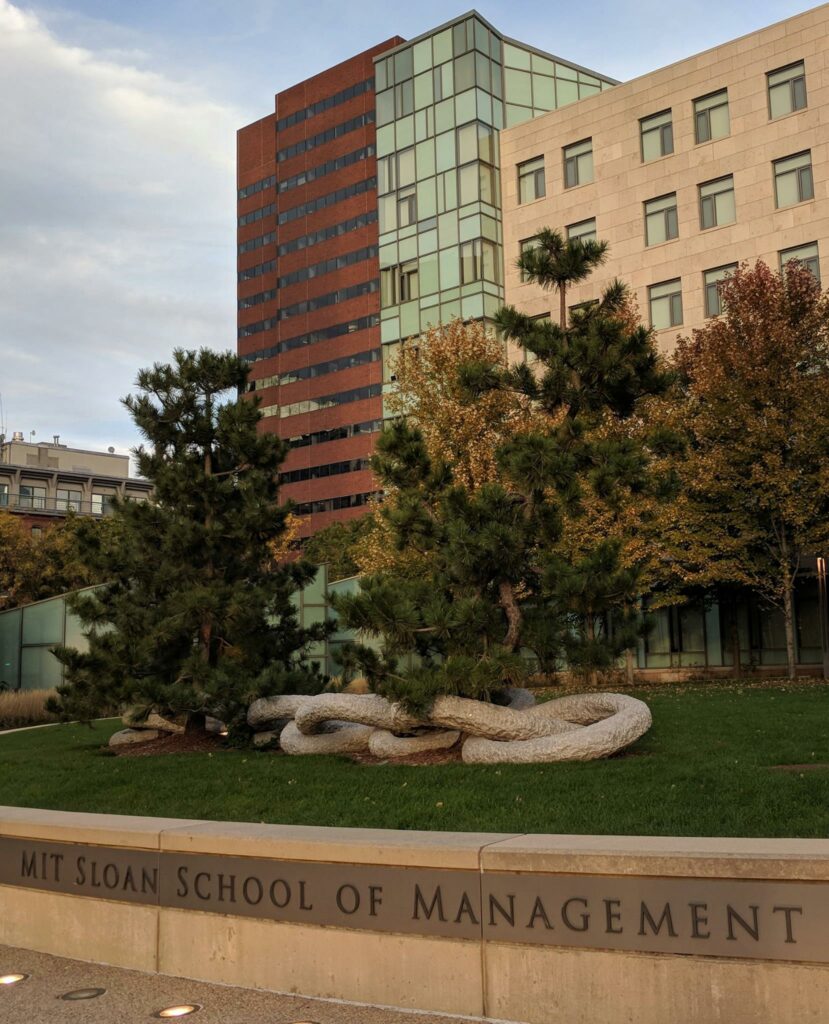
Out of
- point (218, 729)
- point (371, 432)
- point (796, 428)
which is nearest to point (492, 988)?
point (218, 729)

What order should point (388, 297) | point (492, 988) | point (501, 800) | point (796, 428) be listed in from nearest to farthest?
point (492, 988), point (501, 800), point (796, 428), point (388, 297)

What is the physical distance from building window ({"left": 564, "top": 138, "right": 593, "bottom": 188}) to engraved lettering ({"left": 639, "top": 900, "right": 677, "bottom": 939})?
45385mm

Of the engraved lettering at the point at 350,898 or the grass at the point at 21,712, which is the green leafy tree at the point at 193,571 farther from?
the grass at the point at 21,712

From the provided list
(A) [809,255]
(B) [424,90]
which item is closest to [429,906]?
(A) [809,255]

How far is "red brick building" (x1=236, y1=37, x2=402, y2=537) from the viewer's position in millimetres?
66812

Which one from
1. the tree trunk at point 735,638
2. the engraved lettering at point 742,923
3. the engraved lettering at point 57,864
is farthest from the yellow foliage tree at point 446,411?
the engraved lettering at point 742,923

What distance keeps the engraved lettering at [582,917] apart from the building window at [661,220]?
137 feet

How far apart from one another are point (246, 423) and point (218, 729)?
4.76 meters

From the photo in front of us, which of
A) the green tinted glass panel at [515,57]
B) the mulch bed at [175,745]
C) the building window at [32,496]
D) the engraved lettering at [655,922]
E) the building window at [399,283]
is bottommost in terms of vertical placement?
the mulch bed at [175,745]

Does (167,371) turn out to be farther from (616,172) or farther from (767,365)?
(616,172)

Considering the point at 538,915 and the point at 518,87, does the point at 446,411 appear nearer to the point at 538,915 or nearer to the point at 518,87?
the point at 538,915

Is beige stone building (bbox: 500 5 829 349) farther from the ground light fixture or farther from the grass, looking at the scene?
the ground light fixture

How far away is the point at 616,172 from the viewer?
45438 millimetres

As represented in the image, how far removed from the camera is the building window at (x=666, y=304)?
42.8m
